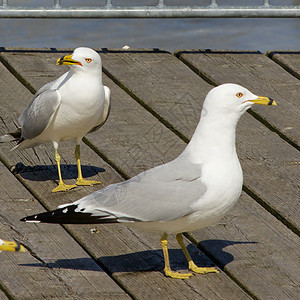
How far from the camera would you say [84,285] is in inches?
153

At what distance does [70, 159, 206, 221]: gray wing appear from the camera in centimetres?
388

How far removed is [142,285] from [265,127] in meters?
1.91

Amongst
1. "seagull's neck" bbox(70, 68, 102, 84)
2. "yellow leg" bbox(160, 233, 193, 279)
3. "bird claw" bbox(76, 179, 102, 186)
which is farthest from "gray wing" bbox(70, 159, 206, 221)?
"seagull's neck" bbox(70, 68, 102, 84)

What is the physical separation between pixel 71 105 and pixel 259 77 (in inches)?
69.8

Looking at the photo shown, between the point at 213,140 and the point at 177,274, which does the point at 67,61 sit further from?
the point at 177,274

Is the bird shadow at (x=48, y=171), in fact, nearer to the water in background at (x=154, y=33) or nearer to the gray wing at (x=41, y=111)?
the gray wing at (x=41, y=111)

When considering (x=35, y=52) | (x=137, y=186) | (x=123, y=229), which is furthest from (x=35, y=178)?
(x=35, y=52)

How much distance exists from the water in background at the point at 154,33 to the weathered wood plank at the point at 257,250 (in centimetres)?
452

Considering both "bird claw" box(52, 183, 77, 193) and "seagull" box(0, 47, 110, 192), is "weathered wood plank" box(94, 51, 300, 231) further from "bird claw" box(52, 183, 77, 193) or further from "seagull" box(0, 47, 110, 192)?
"bird claw" box(52, 183, 77, 193)

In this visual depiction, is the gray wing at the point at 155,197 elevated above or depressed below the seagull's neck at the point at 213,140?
below

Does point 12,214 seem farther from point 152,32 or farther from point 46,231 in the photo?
point 152,32

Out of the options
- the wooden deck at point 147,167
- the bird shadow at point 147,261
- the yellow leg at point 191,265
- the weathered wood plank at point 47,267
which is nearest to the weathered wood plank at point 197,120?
the wooden deck at point 147,167

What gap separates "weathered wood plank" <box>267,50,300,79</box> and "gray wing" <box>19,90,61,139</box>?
2.07 metres

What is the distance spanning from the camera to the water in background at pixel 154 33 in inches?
356
